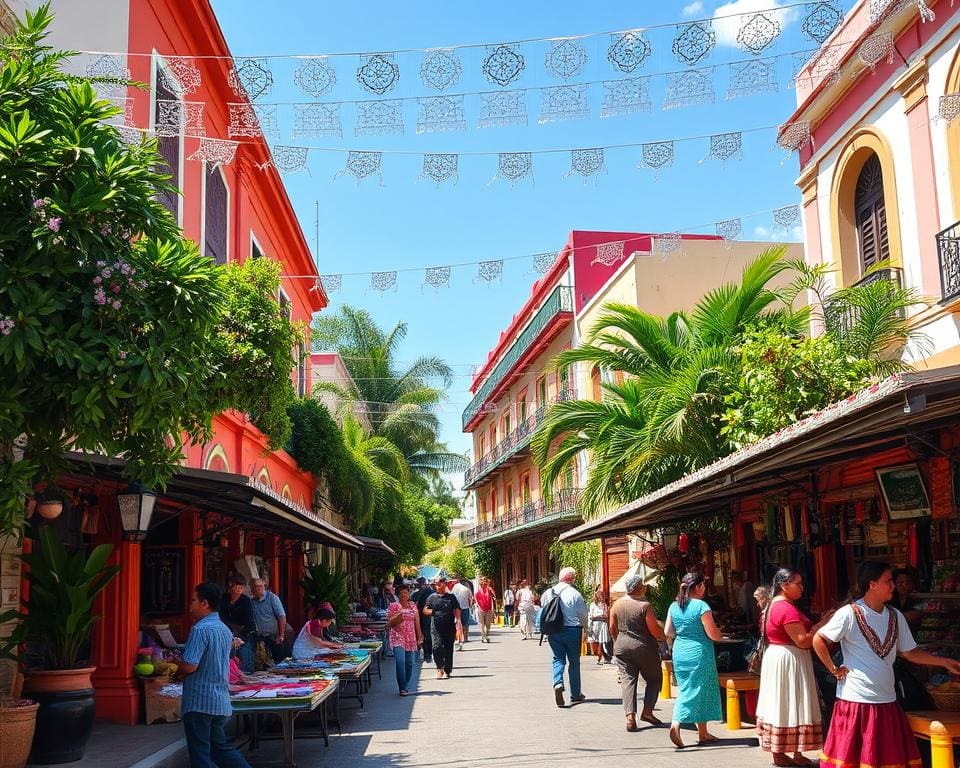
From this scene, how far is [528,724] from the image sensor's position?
1170cm

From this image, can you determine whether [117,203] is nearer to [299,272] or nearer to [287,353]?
[287,353]

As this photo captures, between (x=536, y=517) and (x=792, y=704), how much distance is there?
2944 centimetres

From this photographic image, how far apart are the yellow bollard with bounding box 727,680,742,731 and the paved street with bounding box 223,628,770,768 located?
138 millimetres

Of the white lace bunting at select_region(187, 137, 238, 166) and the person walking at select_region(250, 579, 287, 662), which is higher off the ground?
the white lace bunting at select_region(187, 137, 238, 166)

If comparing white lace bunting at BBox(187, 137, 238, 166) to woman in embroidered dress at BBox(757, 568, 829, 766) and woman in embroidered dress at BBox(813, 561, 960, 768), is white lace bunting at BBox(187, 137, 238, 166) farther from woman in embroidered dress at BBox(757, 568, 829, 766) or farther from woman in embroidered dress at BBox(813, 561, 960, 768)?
woman in embroidered dress at BBox(813, 561, 960, 768)

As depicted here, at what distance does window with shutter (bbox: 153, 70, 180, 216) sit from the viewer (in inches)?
529

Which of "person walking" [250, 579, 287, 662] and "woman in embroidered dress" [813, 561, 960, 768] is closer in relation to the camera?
"woman in embroidered dress" [813, 561, 960, 768]

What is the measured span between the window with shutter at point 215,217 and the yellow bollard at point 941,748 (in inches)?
475

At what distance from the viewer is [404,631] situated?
1591 centimetres

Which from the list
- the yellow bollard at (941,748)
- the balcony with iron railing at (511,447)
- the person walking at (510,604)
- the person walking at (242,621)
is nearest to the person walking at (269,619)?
the person walking at (242,621)

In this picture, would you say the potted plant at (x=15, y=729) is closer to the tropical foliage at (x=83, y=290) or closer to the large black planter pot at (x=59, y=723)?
the large black planter pot at (x=59, y=723)

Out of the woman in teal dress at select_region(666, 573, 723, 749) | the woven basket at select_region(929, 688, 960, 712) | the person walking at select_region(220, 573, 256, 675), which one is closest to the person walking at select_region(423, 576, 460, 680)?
the person walking at select_region(220, 573, 256, 675)

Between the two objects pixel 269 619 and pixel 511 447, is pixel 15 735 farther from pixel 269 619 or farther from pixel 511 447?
pixel 511 447

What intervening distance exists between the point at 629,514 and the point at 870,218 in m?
5.88
